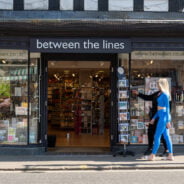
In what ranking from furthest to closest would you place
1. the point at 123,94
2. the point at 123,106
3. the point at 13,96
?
1. the point at 13,96
2. the point at 123,94
3. the point at 123,106

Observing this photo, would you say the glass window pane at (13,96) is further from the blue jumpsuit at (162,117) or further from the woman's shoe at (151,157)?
the blue jumpsuit at (162,117)

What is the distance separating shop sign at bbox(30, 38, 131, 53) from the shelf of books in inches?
38.8

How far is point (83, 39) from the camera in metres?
11.4

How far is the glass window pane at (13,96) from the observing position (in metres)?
12.1

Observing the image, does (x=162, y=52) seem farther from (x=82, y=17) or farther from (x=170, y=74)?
(x=82, y=17)

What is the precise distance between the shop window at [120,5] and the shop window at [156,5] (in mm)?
504

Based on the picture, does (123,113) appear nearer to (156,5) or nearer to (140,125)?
(140,125)

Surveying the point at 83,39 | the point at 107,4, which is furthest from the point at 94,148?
the point at 107,4

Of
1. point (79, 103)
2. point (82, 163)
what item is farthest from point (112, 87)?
point (79, 103)

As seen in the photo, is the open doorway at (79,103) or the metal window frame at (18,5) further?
the open doorway at (79,103)

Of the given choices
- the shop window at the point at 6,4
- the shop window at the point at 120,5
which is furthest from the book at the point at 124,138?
the shop window at the point at 6,4

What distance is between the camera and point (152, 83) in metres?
12.4

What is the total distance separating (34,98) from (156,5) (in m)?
4.82

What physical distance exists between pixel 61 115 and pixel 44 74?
683cm
